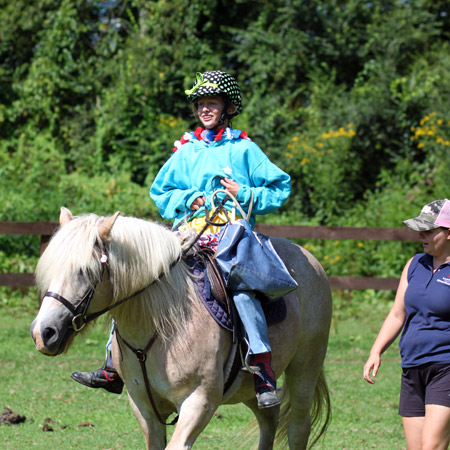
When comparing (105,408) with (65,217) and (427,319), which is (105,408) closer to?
(65,217)

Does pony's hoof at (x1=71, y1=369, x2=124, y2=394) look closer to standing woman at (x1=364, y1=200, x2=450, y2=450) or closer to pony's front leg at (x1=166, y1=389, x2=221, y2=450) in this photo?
pony's front leg at (x1=166, y1=389, x2=221, y2=450)

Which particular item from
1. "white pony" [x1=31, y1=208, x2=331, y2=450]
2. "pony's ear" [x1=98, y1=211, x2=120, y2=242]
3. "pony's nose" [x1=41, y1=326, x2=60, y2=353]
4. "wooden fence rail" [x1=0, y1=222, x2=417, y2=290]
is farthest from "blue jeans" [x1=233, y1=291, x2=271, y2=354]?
"wooden fence rail" [x1=0, y1=222, x2=417, y2=290]

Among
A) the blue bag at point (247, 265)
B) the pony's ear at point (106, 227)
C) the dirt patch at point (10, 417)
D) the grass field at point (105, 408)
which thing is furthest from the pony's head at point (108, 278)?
the dirt patch at point (10, 417)

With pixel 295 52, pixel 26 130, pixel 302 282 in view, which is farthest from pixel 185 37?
pixel 302 282

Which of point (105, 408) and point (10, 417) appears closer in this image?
point (10, 417)

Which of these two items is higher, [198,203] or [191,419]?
[198,203]

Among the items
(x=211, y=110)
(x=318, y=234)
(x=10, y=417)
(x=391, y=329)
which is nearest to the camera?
(x=391, y=329)

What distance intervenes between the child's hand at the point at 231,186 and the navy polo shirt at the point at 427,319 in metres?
1.12

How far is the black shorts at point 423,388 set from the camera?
3535mm

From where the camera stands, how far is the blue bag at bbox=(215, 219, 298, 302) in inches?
150

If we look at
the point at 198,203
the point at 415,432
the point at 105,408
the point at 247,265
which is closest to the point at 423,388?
the point at 415,432

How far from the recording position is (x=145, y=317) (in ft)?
11.9

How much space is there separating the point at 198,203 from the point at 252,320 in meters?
0.84

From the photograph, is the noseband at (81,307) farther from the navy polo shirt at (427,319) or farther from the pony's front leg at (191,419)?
the navy polo shirt at (427,319)
